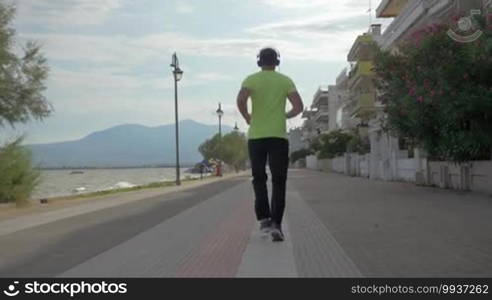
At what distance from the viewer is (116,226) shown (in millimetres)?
12141

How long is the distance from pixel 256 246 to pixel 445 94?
11.3 meters

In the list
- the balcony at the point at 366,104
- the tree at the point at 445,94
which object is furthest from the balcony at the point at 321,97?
the tree at the point at 445,94

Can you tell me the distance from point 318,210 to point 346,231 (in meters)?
4.46

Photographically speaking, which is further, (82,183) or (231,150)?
(231,150)

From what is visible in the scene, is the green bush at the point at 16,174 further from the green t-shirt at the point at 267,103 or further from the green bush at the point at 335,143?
the green bush at the point at 335,143

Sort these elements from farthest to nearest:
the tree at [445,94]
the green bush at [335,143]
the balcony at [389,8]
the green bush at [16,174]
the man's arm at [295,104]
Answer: the green bush at [335,143] < the balcony at [389,8] < the green bush at [16,174] < the tree at [445,94] < the man's arm at [295,104]

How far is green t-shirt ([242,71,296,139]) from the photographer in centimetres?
828

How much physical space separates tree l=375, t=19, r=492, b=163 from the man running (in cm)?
953

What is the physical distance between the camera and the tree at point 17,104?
20.0 metres

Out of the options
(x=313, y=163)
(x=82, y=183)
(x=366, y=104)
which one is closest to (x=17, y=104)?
(x=366, y=104)

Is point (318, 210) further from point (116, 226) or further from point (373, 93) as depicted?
point (373, 93)

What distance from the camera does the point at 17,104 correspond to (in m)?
20.5

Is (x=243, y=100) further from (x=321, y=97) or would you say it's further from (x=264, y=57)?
(x=321, y=97)

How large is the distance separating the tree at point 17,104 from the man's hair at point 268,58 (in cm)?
1280
